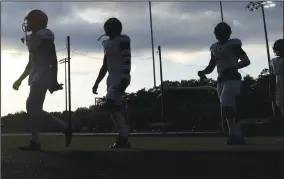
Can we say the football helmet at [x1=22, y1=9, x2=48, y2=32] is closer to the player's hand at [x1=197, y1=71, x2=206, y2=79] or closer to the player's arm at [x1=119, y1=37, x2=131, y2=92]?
the player's arm at [x1=119, y1=37, x2=131, y2=92]

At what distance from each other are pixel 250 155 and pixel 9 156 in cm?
169

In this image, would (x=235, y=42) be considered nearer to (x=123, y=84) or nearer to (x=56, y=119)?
(x=123, y=84)

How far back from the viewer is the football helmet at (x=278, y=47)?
137 inches

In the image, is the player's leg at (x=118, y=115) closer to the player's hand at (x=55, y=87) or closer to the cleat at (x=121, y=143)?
the cleat at (x=121, y=143)

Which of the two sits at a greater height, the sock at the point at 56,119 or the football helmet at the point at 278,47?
the football helmet at the point at 278,47

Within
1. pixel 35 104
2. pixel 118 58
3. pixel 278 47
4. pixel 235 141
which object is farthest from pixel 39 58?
pixel 278 47

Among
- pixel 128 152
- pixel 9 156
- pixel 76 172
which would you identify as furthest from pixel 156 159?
pixel 9 156

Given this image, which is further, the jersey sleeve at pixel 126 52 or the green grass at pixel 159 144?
the jersey sleeve at pixel 126 52

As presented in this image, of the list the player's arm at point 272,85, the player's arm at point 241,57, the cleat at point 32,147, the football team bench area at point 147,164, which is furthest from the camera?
the player's arm at point 272,85

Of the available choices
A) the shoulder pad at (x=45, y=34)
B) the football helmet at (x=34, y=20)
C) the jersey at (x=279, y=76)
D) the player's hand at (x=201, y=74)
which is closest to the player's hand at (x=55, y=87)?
the shoulder pad at (x=45, y=34)

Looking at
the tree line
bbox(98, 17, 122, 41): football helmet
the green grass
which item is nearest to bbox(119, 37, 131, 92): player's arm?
bbox(98, 17, 122, 41): football helmet

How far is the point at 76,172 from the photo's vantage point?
2730 mm

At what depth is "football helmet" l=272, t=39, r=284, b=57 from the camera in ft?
11.4

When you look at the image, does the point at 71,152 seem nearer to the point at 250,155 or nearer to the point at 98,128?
the point at 250,155
